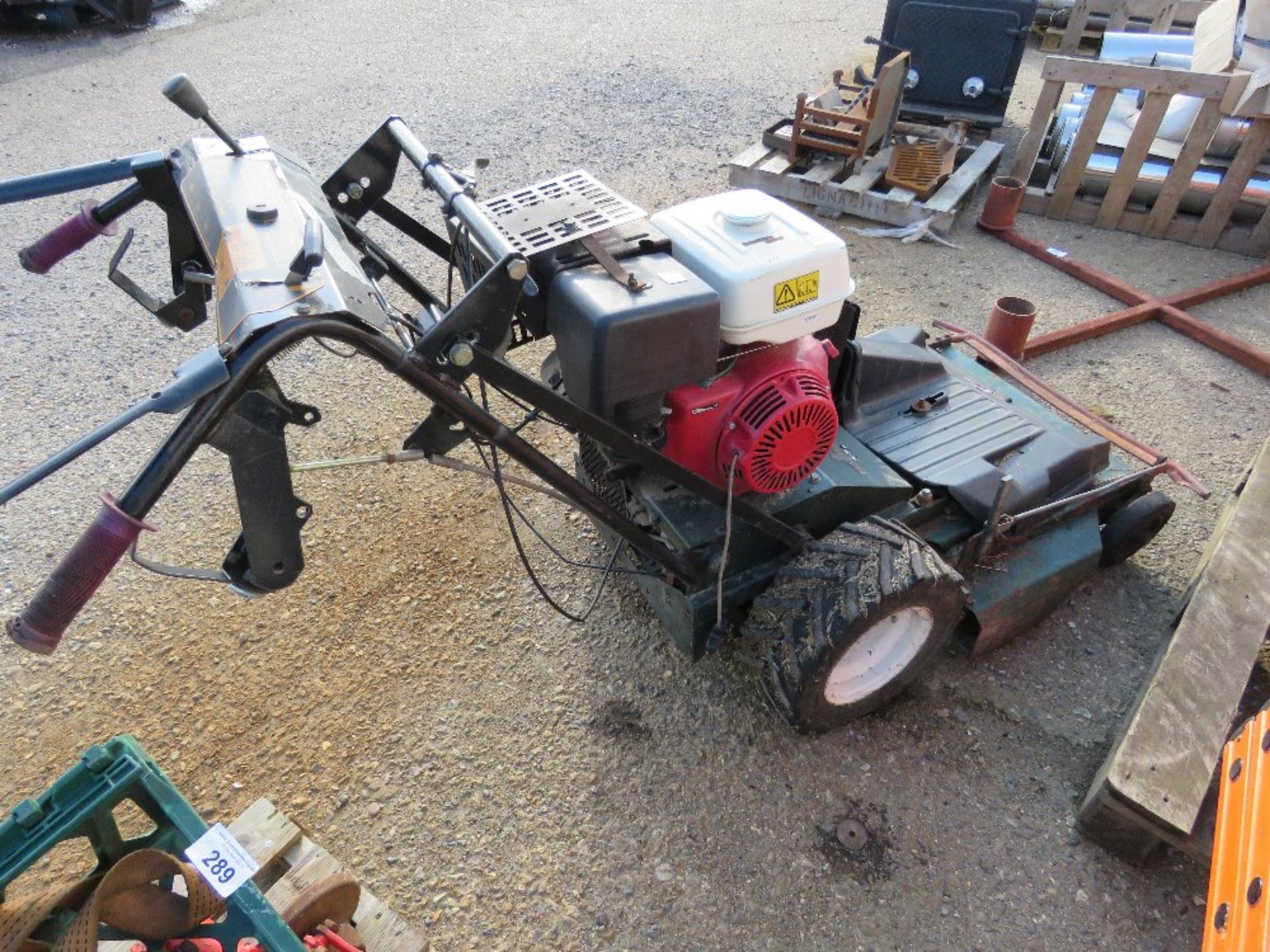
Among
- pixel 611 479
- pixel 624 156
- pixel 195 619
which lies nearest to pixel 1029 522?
pixel 611 479

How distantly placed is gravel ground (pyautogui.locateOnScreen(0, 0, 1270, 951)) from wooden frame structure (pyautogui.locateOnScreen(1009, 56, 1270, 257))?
0.81 meters

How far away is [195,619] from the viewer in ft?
9.39

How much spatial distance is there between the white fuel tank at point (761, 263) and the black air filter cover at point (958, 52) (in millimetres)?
4491

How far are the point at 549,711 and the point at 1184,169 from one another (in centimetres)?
471

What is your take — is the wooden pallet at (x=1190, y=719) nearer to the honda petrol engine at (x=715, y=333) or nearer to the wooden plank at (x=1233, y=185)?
the honda petrol engine at (x=715, y=333)

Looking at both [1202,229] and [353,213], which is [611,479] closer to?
[353,213]

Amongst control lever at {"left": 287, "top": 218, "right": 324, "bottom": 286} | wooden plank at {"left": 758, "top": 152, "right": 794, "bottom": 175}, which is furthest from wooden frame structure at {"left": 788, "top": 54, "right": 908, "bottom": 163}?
control lever at {"left": 287, "top": 218, "right": 324, "bottom": 286}

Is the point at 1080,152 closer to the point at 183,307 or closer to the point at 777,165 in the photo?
the point at 777,165

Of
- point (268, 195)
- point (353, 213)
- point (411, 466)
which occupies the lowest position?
point (411, 466)

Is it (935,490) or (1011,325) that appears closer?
(935,490)

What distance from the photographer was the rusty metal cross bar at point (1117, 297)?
13.5ft

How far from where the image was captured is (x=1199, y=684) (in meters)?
2.31

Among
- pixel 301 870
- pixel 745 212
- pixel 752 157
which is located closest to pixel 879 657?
pixel 745 212

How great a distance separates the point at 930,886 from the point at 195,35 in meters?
8.71
